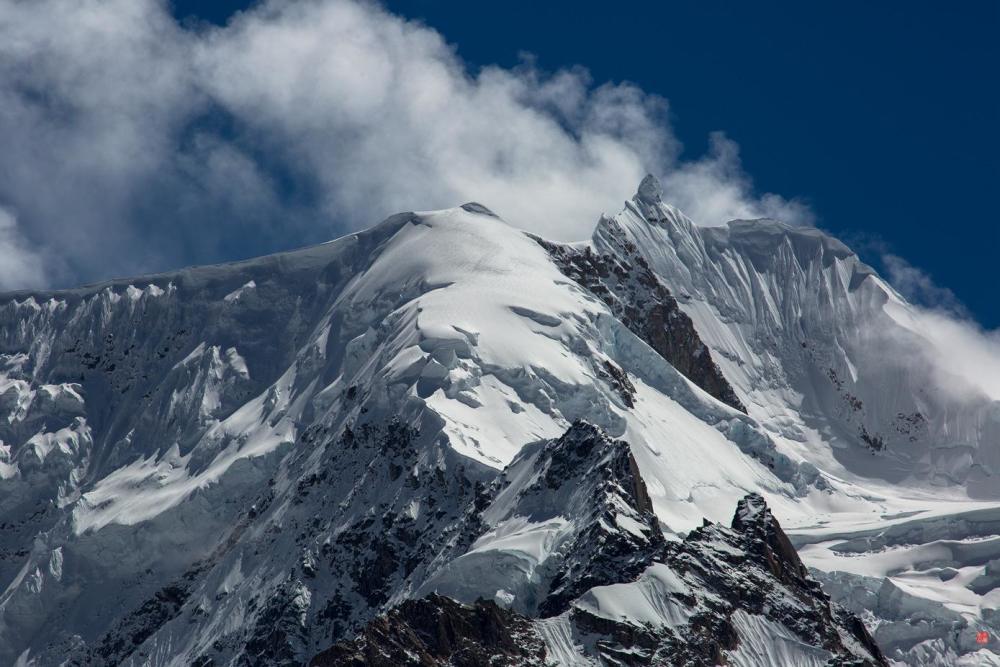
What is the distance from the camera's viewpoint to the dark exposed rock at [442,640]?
190 metres

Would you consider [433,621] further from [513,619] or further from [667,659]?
[667,659]

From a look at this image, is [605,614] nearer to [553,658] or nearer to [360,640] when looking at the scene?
[553,658]

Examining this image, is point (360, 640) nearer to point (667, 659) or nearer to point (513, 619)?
point (513, 619)

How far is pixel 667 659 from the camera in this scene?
640 feet

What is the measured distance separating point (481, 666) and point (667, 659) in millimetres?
17680

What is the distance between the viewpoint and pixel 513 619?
199 meters

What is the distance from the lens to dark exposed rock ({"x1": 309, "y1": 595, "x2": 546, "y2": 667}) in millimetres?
190500

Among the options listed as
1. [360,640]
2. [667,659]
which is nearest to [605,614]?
[667,659]

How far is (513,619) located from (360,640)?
14.6m

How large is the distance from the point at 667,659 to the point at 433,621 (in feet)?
70.3

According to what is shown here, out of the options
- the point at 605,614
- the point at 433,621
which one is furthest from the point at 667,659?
the point at 433,621

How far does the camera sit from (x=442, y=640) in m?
193

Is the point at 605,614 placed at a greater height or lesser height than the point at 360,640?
greater

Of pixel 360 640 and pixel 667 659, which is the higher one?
pixel 667 659
